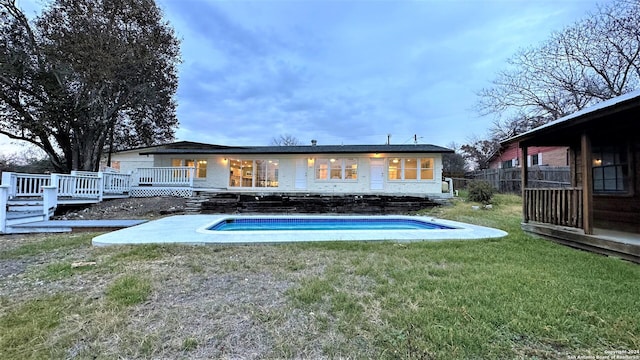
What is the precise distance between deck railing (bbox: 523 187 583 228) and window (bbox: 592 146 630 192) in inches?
55.5

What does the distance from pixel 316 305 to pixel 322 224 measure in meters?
6.49

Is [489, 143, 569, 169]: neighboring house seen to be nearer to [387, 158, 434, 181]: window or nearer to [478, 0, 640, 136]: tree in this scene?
[478, 0, 640, 136]: tree

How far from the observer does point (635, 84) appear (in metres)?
14.7

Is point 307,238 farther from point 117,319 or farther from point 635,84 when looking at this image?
point 635,84

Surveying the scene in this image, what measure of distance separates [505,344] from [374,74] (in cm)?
2116

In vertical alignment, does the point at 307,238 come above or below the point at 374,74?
below

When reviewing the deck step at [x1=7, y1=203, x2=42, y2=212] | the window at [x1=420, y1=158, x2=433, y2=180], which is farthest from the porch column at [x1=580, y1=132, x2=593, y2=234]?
the deck step at [x1=7, y1=203, x2=42, y2=212]

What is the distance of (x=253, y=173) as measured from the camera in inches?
650

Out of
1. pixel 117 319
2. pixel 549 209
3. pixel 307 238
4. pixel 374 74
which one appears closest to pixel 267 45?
pixel 374 74

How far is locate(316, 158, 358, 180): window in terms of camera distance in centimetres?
1511

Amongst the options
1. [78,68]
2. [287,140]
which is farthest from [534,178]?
[287,140]

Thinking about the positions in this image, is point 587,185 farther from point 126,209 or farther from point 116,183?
point 116,183

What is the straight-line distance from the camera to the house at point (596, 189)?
4.75 m

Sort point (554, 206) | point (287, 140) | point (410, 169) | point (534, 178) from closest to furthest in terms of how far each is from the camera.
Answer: point (554, 206), point (410, 169), point (534, 178), point (287, 140)
